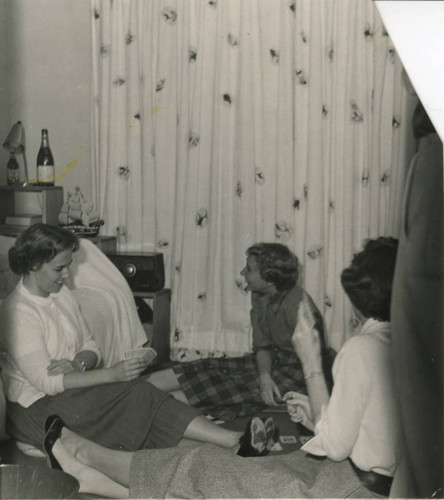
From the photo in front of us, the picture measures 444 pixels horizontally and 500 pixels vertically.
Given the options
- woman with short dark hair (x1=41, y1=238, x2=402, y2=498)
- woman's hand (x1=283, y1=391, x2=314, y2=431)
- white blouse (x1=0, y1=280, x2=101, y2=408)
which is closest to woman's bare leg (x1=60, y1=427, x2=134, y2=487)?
woman with short dark hair (x1=41, y1=238, x2=402, y2=498)

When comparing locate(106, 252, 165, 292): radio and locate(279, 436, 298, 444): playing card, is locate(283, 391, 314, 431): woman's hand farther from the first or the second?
locate(106, 252, 165, 292): radio

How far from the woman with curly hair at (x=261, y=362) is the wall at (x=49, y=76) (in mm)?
437

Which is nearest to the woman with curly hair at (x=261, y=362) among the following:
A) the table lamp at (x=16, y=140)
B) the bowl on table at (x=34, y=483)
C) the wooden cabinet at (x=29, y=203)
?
the bowl on table at (x=34, y=483)

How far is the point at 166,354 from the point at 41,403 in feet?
0.90

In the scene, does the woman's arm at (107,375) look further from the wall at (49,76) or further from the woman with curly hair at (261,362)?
the wall at (49,76)

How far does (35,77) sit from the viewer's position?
135cm

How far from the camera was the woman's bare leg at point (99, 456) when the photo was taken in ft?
4.37

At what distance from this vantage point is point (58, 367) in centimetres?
136

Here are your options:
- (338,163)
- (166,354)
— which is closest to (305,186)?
(338,163)

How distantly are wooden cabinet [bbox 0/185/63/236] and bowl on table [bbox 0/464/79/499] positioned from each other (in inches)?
18.3

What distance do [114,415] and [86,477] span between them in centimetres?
13

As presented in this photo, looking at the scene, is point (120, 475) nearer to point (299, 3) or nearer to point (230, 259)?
point (230, 259)

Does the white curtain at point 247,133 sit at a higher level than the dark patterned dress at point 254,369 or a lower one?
higher

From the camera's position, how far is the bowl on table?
1.25 meters
